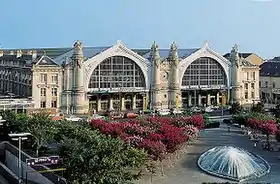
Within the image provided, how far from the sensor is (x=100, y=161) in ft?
99.8

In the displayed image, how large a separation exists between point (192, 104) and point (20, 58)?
96.3 ft

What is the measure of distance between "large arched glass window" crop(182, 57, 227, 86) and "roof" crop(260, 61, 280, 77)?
19849mm

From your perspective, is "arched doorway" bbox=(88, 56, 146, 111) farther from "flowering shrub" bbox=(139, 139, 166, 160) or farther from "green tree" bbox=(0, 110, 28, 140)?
"flowering shrub" bbox=(139, 139, 166, 160)

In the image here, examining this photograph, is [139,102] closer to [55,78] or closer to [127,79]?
[127,79]

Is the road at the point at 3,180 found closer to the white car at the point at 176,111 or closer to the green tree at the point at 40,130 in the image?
the green tree at the point at 40,130

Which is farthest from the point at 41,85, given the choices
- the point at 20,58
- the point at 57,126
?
the point at 57,126

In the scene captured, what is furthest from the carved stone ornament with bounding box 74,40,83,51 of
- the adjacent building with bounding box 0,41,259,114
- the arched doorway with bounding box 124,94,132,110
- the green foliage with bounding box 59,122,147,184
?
the green foliage with bounding box 59,122,147,184

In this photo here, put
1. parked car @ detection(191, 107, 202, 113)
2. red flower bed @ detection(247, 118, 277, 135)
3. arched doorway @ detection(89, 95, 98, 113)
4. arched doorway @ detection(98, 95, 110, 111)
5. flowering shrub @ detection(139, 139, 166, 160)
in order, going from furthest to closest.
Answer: parked car @ detection(191, 107, 202, 113) → arched doorway @ detection(98, 95, 110, 111) → arched doorway @ detection(89, 95, 98, 113) → red flower bed @ detection(247, 118, 277, 135) → flowering shrub @ detection(139, 139, 166, 160)

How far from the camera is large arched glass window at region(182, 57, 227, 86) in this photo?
281ft

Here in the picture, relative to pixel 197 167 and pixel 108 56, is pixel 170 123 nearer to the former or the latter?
pixel 197 167

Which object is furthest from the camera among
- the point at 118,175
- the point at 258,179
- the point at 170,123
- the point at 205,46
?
the point at 205,46

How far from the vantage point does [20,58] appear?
82.2m

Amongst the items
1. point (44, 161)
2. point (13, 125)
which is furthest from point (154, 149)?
point (13, 125)

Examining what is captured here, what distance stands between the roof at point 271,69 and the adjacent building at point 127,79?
40.6 feet
